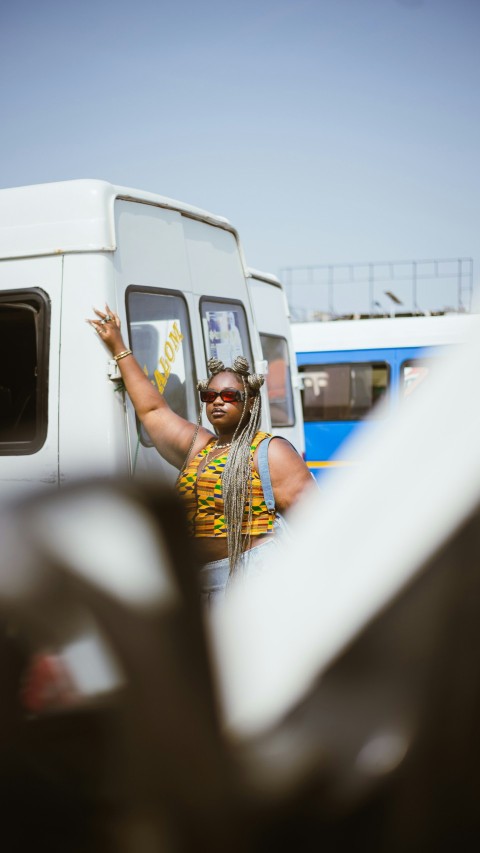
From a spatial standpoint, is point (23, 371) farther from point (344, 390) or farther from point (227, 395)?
point (344, 390)

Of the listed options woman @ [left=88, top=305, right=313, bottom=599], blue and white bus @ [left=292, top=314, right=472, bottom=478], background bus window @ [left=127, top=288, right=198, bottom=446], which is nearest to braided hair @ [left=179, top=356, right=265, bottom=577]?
woman @ [left=88, top=305, right=313, bottom=599]

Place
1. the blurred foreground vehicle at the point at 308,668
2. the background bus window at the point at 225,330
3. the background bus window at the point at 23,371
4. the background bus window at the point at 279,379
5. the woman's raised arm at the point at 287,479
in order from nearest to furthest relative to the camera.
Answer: the blurred foreground vehicle at the point at 308,668
the woman's raised arm at the point at 287,479
the background bus window at the point at 23,371
the background bus window at the point at 225,330
the background bus window at the point at 279,379

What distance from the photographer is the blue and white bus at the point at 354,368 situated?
1256 cm

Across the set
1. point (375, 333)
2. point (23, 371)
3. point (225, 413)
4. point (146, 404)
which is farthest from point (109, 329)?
point (375, 333)

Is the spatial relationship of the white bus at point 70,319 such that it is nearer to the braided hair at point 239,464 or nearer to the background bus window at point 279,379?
the braided hair at point 239,464

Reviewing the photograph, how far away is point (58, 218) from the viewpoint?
4.20 metres

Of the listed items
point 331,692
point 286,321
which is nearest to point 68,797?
point 331,692

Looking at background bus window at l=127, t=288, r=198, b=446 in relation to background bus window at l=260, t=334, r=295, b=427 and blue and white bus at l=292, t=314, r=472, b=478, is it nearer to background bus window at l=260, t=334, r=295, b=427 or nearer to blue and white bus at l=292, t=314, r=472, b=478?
background bus window at l=260, t=334, r=295, b=427

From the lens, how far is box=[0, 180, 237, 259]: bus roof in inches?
163

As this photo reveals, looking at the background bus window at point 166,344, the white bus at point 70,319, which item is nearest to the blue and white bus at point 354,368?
the background bus window at point 166,344

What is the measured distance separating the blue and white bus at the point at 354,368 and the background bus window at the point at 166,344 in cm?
757

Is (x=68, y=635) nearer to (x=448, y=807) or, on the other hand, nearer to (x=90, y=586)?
(x=90, y=586)

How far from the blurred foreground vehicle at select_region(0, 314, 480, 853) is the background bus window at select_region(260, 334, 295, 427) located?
7.00 m

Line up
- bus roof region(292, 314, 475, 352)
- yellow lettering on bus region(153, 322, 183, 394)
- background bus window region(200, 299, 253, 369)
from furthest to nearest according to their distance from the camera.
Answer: bus roof region(292, 314, 475, 352) < background bus window region(200, 299, 253, 369) < yellow lettering on bus region(153, 322, 183, 394)
